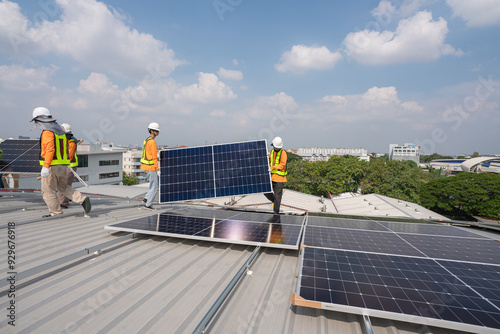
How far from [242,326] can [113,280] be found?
7.52ft

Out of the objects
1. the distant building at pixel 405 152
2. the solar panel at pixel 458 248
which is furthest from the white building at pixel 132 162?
the distant building at pixel 405 152

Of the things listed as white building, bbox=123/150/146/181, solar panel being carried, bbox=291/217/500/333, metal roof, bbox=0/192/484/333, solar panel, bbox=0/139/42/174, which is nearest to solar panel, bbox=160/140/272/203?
metal roof, bbox=0/192/484/333

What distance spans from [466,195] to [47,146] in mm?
63059

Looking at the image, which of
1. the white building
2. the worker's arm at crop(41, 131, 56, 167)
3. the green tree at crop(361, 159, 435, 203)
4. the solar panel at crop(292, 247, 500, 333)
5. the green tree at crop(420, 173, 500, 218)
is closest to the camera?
the solar panel at crop(292, 247, 500, 333)

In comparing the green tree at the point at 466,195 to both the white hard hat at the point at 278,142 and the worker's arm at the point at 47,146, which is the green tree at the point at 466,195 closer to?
the white hard hat at the point at 278,142

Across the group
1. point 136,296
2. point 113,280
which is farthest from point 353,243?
point 113,280

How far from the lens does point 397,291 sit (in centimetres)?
314

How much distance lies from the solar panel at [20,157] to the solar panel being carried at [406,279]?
15.3m

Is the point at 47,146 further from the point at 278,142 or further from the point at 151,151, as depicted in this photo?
the point at 278,142

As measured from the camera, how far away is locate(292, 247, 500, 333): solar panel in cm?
262

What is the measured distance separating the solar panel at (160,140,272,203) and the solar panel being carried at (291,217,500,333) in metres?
3.51

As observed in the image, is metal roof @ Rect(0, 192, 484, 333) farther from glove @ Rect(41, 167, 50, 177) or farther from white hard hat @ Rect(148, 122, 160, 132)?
white hard hat @ Rect(148, 122, 160, 132)

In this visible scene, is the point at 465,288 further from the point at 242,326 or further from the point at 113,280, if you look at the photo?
the point at 113,280

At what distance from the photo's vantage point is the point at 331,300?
289 centimetres
